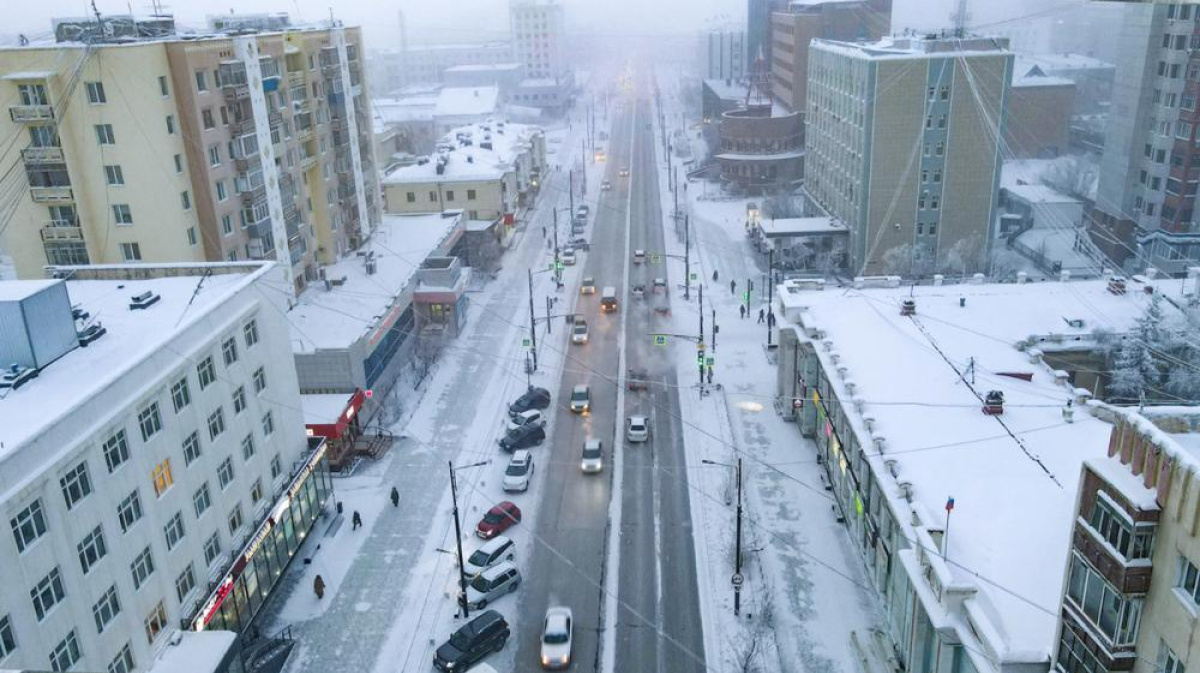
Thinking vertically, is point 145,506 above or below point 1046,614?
above

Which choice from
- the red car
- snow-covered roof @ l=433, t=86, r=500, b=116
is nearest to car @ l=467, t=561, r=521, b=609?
the red car

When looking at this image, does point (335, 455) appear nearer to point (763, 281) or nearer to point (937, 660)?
point (937, 660)

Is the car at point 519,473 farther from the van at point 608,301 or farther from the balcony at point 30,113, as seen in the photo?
the balcony at point 30,113

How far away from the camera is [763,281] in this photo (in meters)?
75.7

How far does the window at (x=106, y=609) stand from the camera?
25578mm

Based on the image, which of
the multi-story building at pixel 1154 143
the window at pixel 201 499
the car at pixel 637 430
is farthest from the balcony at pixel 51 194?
the multi-story building at pixel 1154 143

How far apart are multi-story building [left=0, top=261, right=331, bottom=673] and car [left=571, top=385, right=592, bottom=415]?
56.8 feet

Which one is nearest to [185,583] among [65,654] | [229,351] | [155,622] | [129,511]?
[155,622]

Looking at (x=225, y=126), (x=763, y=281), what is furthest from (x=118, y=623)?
(x=763, y=281)

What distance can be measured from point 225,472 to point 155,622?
6542 mm

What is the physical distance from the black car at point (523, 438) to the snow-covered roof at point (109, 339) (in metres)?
16.8

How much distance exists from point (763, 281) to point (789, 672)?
4841 centimetres

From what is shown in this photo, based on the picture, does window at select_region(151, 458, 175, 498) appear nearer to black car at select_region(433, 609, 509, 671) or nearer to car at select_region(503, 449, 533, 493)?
black car at select_region(433, 609, 509, 671)

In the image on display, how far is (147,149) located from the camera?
4425cm
